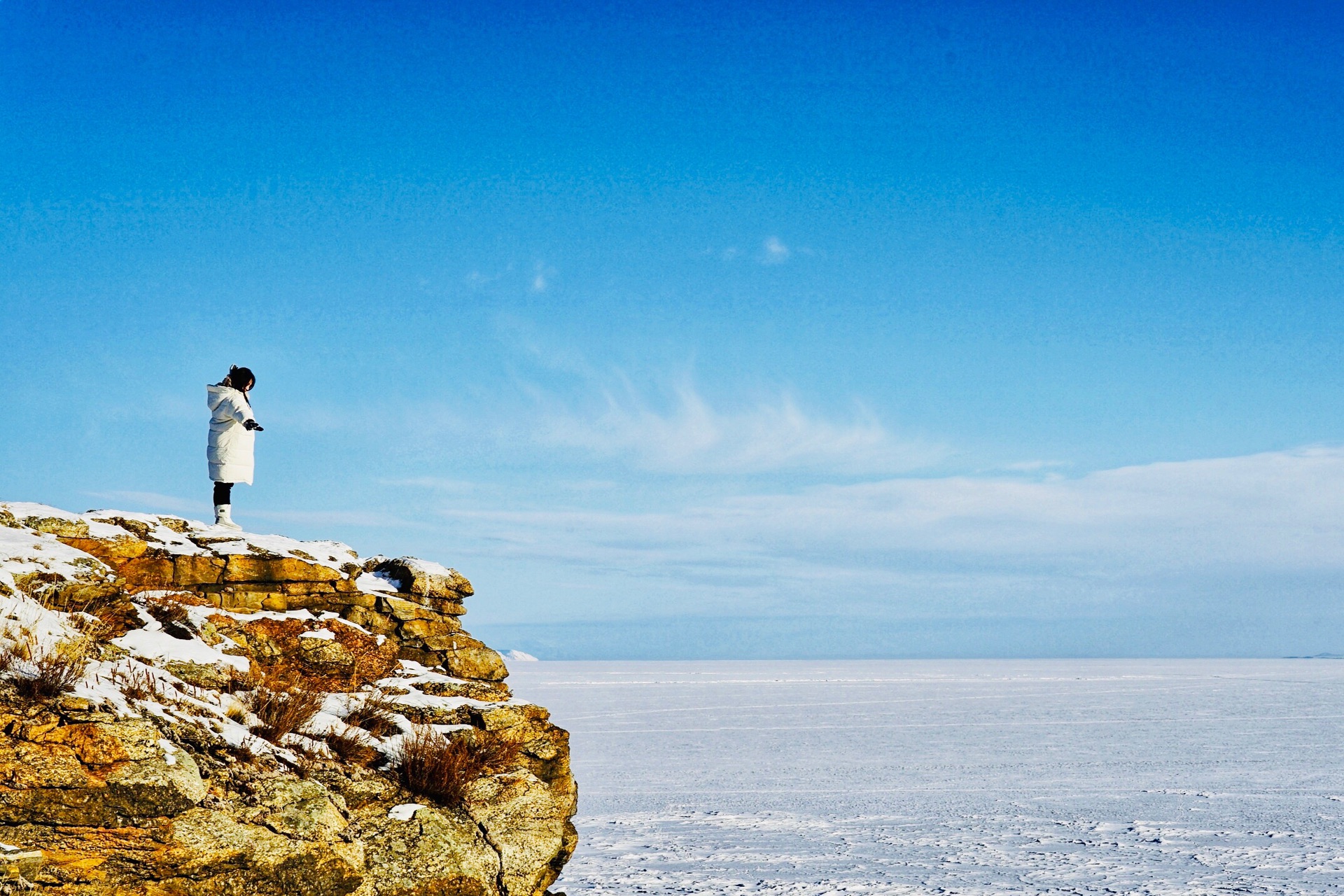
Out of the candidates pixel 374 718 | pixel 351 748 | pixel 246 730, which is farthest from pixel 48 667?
pixel 374 718

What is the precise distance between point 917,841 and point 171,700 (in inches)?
464

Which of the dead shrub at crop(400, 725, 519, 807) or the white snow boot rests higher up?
the white snow boot

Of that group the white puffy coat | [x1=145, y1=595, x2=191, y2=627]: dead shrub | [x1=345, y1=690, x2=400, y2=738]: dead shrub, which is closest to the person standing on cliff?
the white puffy coat

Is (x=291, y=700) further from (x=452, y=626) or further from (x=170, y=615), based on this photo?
(x=452, y=626)

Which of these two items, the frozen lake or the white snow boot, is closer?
the white snow boot

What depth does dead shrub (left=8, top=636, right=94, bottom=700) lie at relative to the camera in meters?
5.56

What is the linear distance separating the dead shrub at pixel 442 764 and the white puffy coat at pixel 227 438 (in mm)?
5028

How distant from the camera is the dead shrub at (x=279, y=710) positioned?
261 inches

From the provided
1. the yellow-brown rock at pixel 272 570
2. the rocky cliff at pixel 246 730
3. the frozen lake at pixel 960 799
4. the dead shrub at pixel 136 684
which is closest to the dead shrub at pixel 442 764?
the rocky cliff at pixel 246 730

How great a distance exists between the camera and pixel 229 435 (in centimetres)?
1129

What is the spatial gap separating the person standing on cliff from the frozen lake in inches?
238

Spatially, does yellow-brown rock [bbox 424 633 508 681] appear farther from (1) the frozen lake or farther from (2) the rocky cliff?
(1) the frozen lake

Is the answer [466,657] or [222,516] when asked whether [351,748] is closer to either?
[466,657]

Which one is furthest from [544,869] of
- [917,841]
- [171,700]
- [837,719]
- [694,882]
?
[837,719]
